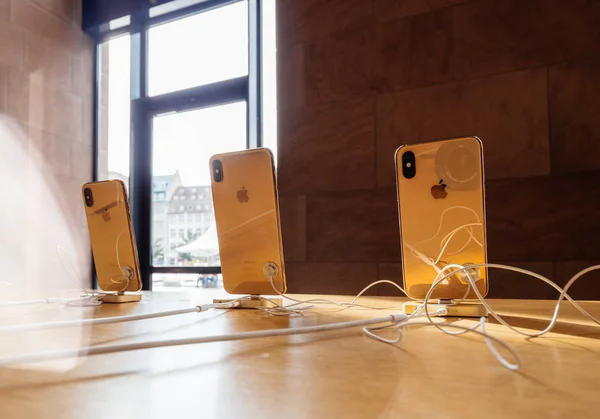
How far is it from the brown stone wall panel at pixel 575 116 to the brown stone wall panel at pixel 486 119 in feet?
0.11

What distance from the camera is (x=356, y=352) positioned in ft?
1.39

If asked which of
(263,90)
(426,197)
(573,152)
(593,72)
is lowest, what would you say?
(426,197)

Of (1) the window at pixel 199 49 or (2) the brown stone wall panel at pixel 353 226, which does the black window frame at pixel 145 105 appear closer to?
(1) the window at pixel 199 49

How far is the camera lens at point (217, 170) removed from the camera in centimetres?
87

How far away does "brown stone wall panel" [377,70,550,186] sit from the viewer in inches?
73.7

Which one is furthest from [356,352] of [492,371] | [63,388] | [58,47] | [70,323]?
[58,47]

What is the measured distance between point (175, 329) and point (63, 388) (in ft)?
0.86

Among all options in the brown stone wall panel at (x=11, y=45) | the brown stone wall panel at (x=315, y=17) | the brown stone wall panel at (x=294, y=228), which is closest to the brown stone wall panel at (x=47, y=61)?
the brown stone wall panel at (x=11, y=45)

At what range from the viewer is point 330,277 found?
7.34 feet

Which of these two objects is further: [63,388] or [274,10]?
[274,10]

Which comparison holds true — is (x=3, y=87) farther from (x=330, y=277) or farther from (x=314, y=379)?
(x=314, y=379)

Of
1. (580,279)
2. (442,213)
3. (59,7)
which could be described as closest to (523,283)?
(580,279)

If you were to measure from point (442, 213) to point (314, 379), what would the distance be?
1.44 ft

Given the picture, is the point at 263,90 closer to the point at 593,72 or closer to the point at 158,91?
the point at 158,91
